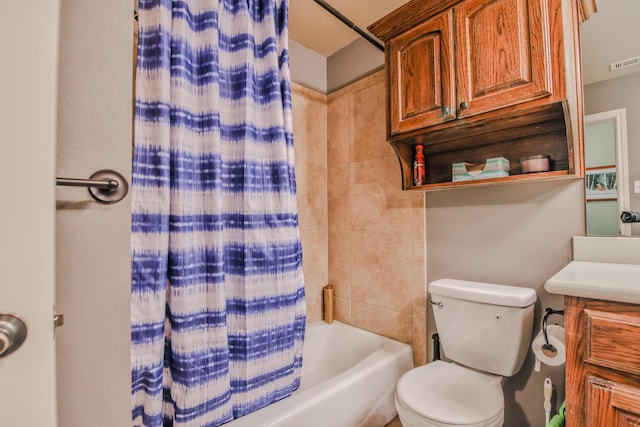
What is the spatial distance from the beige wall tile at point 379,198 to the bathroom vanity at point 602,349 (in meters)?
0.99

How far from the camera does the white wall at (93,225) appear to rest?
0.49m

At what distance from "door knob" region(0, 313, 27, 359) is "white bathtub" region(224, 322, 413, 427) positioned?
0.90 m

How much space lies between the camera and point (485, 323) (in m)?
1.28

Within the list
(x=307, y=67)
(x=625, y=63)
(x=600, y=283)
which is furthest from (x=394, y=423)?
(x=307, y=67)

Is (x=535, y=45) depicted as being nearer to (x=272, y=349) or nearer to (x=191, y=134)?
(x=191, y=134)

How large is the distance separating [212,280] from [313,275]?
1.10 metres

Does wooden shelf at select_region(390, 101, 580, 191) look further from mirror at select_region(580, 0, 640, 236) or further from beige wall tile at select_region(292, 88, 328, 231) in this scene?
beige wall tile at select_region(292, 88, 328, 231)

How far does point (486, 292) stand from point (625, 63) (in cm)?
106

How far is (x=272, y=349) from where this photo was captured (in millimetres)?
1261

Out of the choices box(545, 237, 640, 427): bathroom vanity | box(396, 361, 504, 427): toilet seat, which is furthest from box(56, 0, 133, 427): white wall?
box(545, 237, 640, 427): bathroom vanity

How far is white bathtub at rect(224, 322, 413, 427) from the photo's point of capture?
44.6 inches

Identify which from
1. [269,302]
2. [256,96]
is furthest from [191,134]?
[269,302]

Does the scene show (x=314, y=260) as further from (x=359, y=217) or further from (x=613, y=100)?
(x=613, y=100)

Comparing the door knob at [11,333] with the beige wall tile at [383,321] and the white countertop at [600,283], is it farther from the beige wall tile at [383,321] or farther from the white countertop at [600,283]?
the beige wall tile at [383,321]
